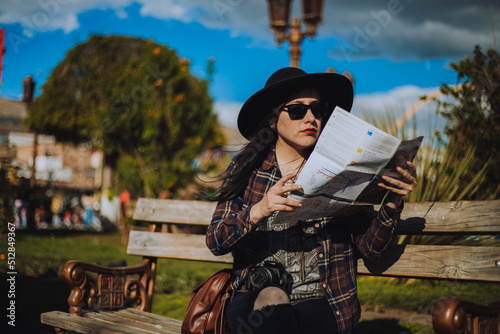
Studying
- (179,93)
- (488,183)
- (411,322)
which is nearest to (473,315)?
(411,322)

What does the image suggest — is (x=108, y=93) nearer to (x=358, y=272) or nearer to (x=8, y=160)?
(x=8, y=160)

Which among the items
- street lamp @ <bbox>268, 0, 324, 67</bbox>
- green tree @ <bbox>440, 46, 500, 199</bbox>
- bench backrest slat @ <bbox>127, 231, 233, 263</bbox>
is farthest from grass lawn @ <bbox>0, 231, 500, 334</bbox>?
street lamp @ <bbox>268, 0, 324, 67</bbox>

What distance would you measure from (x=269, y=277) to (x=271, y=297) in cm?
14

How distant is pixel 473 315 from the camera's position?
180 cm

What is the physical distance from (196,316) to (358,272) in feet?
3.27

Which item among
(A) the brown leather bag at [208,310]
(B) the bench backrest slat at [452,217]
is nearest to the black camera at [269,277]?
(A) the brown leather bag at [208,310]

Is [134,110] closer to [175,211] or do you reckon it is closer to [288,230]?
[175,211]

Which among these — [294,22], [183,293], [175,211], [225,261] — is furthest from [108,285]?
[294,22]

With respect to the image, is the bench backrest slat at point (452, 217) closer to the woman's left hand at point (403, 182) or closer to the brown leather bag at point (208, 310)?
the woman's left hand at point (403, 182)

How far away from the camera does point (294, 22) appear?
671 cm

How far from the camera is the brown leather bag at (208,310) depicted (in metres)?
2.26

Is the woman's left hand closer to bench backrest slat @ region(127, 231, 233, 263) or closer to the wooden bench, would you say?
the wooden bench

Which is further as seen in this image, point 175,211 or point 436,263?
point 175,211

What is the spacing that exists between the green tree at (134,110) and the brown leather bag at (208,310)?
31.2 ft
